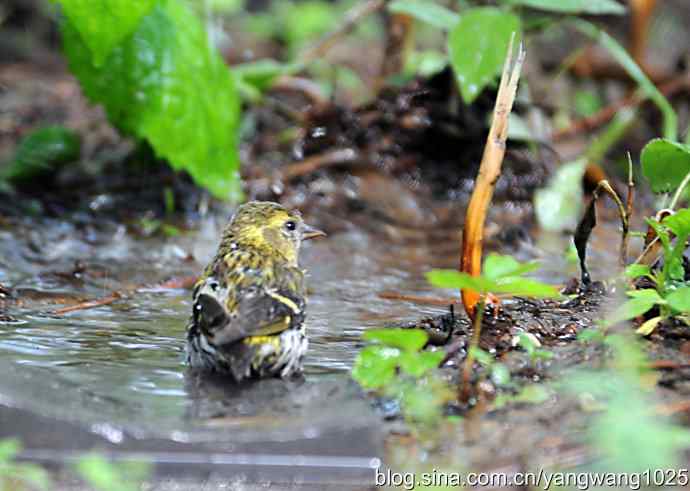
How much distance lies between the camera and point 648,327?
3570 millimetres

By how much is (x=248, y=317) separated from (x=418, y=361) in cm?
70

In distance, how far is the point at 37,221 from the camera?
6145 millimetres

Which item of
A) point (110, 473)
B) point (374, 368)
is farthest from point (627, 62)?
point (110, 473)

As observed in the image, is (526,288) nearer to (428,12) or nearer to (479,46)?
(479,46)

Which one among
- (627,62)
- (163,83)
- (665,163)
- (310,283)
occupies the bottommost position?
(310,283)

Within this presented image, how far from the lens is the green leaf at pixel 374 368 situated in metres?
3.13

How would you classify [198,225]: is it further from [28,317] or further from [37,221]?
[28,317]

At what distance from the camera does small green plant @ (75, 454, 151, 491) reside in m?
2.41

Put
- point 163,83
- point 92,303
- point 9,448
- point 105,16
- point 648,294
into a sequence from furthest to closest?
point 163,83 < point 105,16 < point 92,303 < point 648,294 < point 9,448

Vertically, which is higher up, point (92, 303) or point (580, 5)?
point (580, 5)

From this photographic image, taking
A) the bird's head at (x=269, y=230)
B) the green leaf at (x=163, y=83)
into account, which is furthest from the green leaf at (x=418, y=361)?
the green leaf at (x=163, y=83)

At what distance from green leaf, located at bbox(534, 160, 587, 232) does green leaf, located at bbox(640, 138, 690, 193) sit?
2.36 meters

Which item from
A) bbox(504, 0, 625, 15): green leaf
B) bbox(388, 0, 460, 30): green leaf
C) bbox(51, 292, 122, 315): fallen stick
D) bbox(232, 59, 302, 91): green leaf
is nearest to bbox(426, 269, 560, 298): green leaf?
bbox(51, 292, 122, 315): fallen stick

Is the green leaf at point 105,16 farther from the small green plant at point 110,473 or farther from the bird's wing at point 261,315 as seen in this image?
the small green plant at point 110,473
